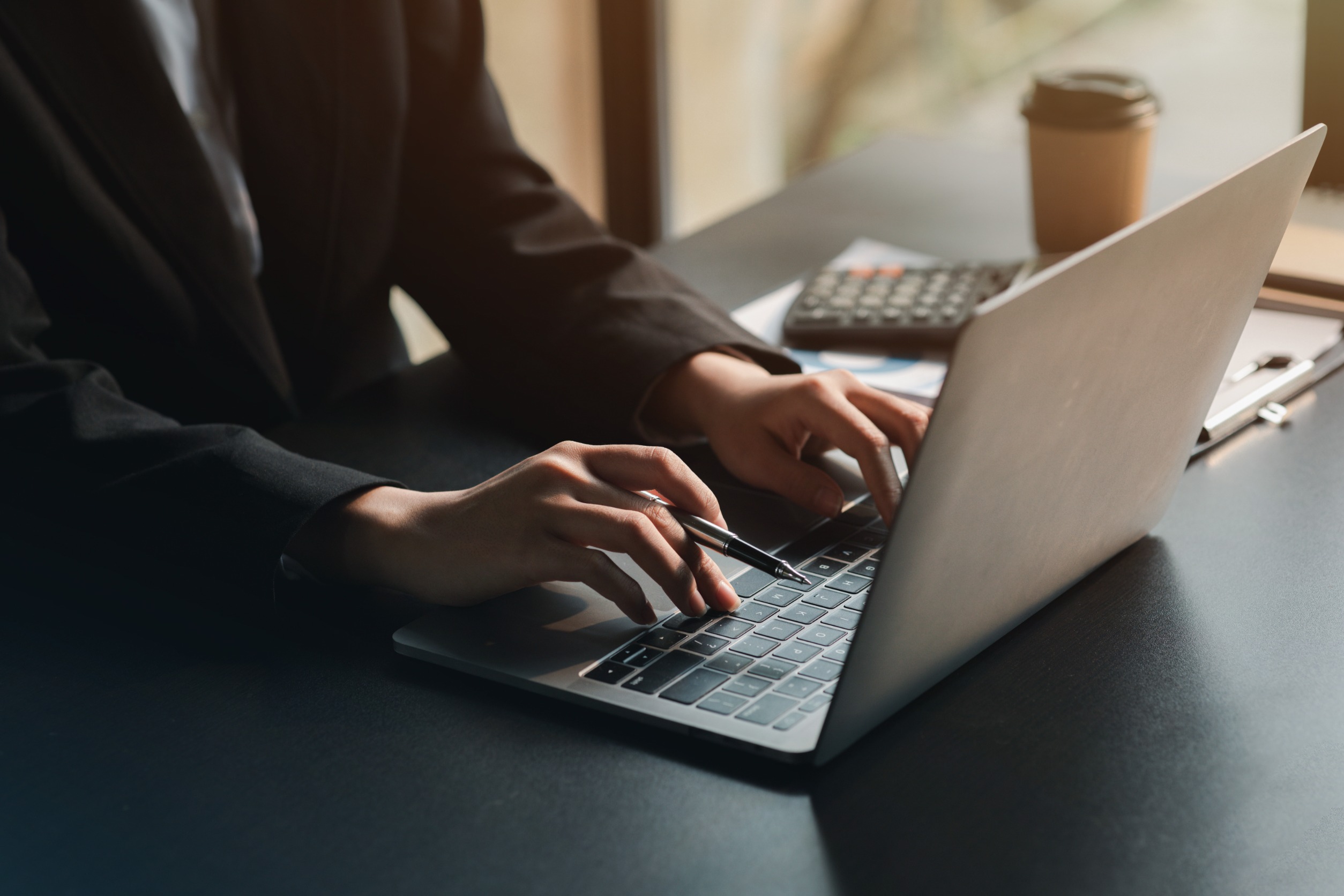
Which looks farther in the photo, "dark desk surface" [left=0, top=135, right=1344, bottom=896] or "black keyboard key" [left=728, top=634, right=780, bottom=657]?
"black keyboard key" [left=728, top=634, right=780, bottom=657]

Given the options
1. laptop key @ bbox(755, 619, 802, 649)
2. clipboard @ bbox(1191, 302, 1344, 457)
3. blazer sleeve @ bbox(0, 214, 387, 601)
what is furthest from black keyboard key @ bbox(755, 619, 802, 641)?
clipboard @ bbox(1191, 302, 1344, 457)

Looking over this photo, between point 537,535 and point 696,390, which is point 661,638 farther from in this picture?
point 696,390

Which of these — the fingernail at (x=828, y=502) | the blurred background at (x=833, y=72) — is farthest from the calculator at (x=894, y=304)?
the blurred background at (x=833, y=72)

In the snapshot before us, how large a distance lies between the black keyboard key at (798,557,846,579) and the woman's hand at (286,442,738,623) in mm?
56

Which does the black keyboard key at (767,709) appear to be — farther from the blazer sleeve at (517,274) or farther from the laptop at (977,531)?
the blazer sleeve at (517,274)

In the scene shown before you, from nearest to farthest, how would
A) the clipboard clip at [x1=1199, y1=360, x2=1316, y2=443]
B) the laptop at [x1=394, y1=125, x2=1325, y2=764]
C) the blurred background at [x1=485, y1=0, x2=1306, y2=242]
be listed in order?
1. the laptop at [x1=394, y1=125, x2=1325, y2=764]
2. the clipboard clip at [x1=1199, y1=360, x2=1316, y2=443]
3. the blurred background at [x1=485, y1=0, x2=1306, y2=242]

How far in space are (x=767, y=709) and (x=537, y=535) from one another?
0.52 ft

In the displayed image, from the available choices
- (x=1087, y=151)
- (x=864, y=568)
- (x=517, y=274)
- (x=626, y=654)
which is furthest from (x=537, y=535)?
(x=1087, y=151)

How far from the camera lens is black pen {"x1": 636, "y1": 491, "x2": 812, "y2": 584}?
0.64m

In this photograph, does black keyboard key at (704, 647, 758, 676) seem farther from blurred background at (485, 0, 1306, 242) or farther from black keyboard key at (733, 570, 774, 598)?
blurred background at (485, 0, 1306, 242)

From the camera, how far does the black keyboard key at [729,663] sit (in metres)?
0.58

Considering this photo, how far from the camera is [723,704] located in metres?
0.55

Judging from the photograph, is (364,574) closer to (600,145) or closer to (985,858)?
(985,858)

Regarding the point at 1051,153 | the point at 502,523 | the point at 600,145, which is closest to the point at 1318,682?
the point at 502,523
